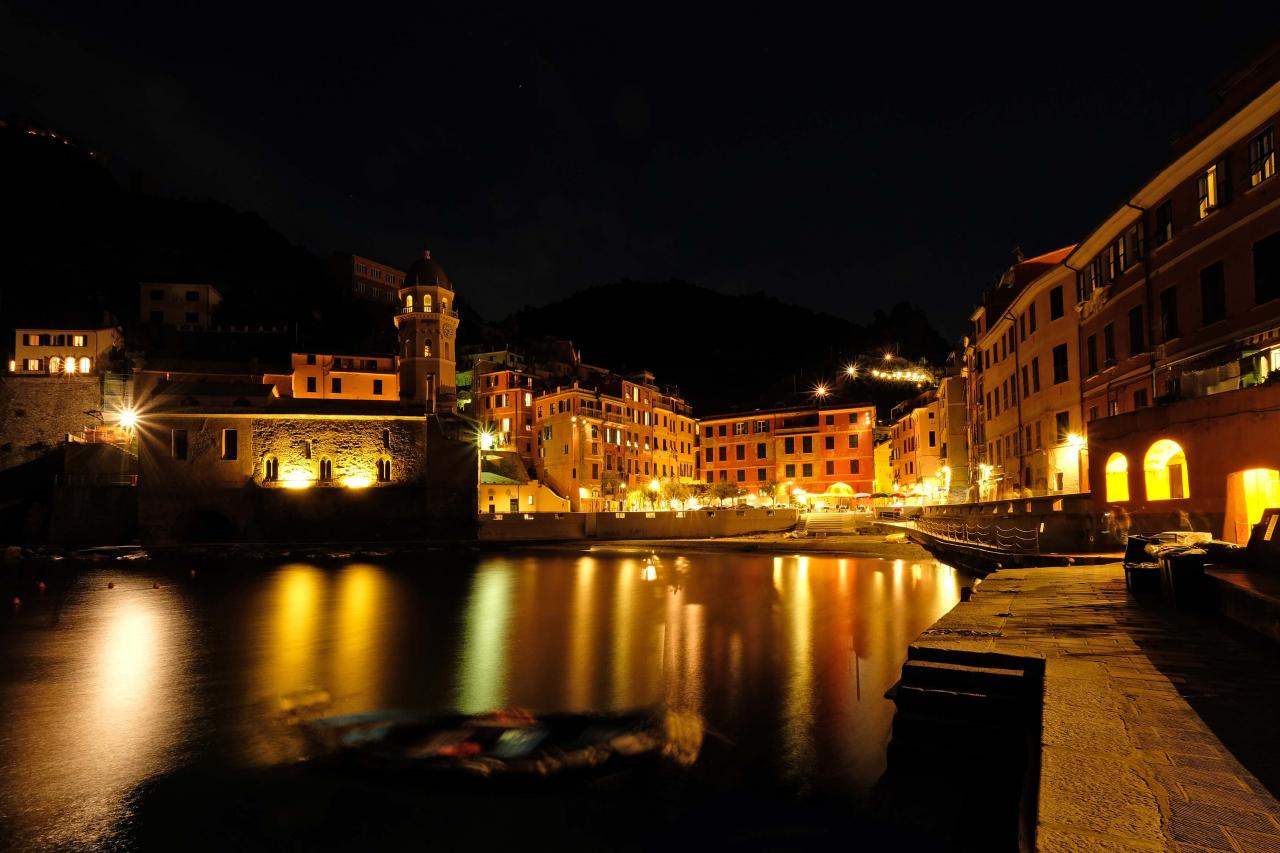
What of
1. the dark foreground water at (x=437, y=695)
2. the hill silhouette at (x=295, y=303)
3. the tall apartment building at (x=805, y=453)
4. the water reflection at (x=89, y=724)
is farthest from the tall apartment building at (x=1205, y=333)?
the hill silhouette at (x=295, y=303)

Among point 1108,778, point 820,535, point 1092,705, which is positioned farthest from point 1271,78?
point 820,535

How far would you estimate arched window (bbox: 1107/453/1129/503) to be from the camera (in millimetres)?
19609

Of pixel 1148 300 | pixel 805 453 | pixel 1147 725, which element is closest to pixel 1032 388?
pixel 1148 300

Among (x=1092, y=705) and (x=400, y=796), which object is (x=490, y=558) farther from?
(x=1092, y=705)

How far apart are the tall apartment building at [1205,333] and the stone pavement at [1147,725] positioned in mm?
7635

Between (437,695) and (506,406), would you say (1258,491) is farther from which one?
(506,406)

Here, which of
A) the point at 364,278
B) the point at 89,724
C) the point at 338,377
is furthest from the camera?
the point at 364,278

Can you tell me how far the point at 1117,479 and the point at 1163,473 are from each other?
1.41m

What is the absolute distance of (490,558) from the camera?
47.4 meters

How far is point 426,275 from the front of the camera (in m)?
64.1

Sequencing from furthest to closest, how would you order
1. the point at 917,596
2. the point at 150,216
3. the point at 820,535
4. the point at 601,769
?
the point at 150,216 < the point at 820,535 < the point at 917,596 < the point at 601,769

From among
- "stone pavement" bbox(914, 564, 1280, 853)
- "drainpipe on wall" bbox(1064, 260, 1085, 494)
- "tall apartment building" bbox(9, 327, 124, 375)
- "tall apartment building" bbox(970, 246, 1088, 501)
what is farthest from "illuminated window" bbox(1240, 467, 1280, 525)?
"tall apartment building" bbox(9, 327, 124, 375)

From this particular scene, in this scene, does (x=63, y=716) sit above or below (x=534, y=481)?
below

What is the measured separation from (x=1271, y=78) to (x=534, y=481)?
55199mm
